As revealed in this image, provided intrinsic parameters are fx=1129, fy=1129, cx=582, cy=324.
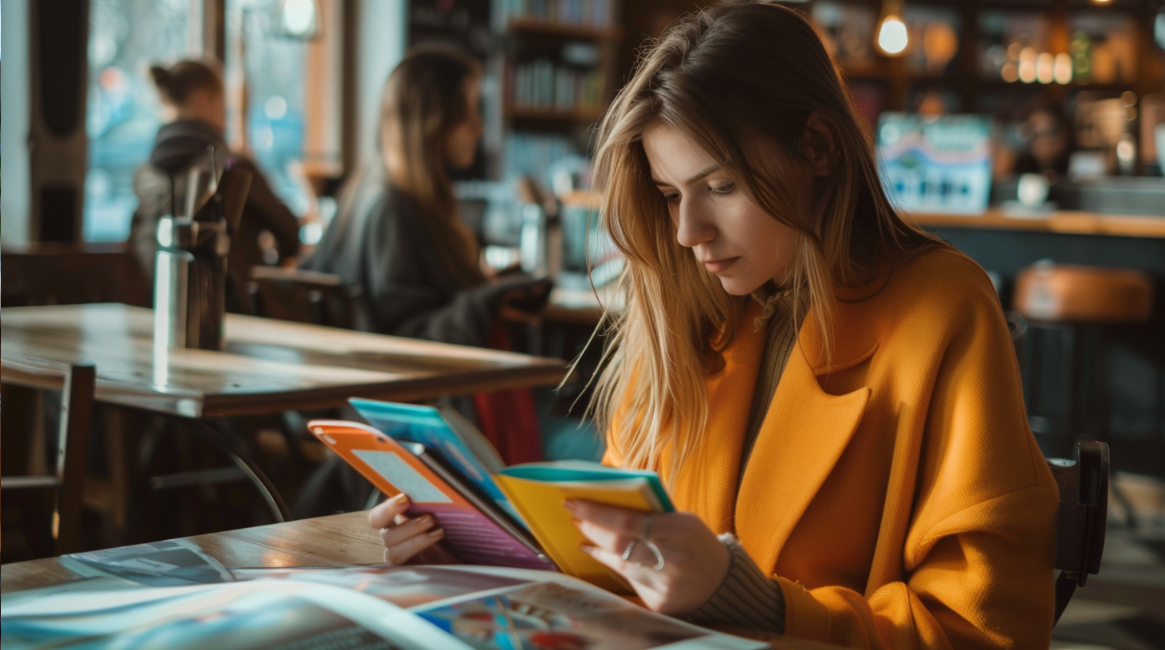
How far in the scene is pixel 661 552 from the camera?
0.77m

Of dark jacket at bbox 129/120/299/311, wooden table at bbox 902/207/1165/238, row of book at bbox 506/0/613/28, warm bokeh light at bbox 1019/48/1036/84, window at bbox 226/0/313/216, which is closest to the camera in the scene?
dark jacket at bbox 129/120/299/311

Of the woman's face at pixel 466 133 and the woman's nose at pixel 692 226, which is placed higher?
the woman's face at pixel 466 133

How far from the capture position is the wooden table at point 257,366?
5.33 feet

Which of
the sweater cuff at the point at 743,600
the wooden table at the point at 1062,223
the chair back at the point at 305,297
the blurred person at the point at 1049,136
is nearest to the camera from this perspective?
the sweater cuff at the point at 743,600

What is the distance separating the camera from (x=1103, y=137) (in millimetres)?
7234

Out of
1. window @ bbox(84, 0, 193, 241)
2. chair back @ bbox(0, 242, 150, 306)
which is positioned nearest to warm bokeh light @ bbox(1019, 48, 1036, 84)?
window @ bbox(84, 0, 193, 241)

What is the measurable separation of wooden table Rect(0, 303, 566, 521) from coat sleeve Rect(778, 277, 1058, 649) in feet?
3.12

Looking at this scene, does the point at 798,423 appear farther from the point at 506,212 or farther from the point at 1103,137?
the point at 1103,137

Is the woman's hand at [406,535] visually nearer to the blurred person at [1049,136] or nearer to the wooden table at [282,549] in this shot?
the wooden table at [282,549]

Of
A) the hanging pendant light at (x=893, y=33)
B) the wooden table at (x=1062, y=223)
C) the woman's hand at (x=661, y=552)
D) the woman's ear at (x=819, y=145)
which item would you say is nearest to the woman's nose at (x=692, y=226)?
the woman's ear at (x=819, y=145)

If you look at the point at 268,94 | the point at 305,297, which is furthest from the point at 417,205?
the point at 268,94

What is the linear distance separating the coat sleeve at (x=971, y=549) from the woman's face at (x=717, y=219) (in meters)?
0.22

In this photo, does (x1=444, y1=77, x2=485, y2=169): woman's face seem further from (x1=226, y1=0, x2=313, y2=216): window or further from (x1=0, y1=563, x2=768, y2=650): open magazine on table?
(x1=226, y1=0, x2=313, y2=216): window

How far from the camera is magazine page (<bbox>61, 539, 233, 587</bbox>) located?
0.85m
